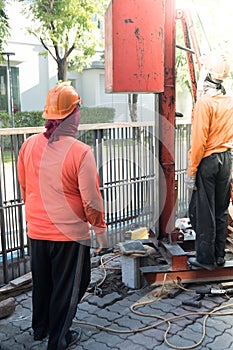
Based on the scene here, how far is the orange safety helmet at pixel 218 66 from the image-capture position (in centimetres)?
425

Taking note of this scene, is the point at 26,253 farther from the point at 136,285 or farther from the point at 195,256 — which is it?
the point at 195,256

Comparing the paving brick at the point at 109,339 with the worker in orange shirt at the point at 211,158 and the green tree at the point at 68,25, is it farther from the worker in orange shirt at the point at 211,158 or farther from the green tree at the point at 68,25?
the green tree at the point at 68,25

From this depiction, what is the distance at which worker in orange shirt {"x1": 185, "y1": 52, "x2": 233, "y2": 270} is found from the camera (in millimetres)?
4164

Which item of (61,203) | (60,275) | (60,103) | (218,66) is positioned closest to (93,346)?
(60,275)

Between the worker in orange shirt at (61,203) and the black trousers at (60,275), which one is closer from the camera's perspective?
the worker in orange shirt at (61,203)

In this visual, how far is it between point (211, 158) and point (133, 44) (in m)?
1.40

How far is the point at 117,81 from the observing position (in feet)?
12.4

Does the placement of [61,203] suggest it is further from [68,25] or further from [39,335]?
[68,25]

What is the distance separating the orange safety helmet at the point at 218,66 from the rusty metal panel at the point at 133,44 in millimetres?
597

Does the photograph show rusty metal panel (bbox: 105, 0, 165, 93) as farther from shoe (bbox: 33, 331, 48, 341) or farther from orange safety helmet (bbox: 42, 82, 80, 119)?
shoe (bbox: 33, 331, 48, 341)

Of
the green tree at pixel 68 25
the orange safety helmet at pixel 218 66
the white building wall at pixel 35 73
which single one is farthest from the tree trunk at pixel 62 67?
the orange safety helmet at pixel 218 66

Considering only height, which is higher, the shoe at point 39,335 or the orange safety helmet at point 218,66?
the orange safety helmet at point 218,66

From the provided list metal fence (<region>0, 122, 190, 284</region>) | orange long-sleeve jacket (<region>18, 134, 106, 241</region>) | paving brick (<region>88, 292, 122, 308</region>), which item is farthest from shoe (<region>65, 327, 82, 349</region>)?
metal fence (<region>0, 122, 190, 284</region>)

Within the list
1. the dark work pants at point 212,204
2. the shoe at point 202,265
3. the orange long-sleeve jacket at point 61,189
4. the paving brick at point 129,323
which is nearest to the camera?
the orange long-sleeve jacket at point 61,189
